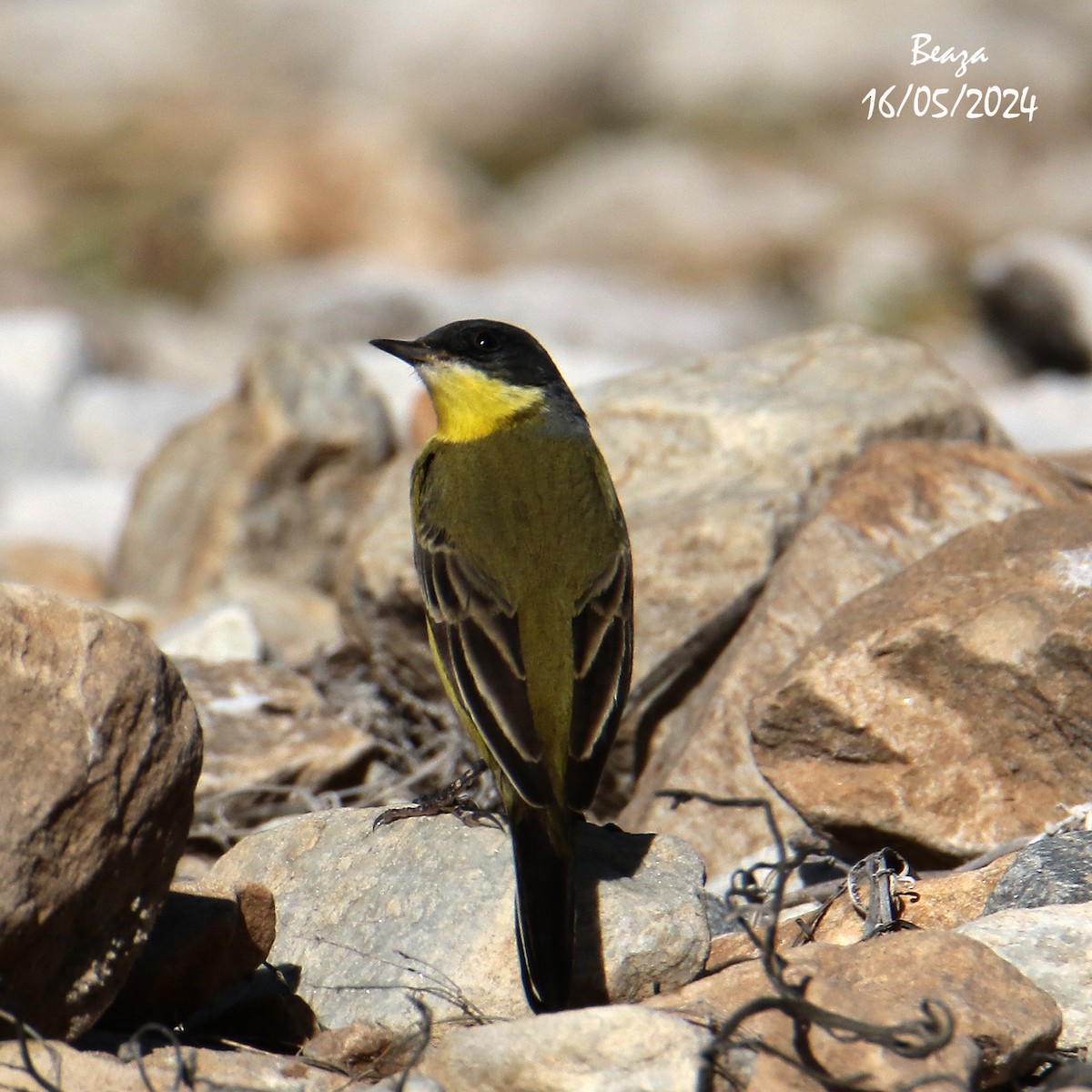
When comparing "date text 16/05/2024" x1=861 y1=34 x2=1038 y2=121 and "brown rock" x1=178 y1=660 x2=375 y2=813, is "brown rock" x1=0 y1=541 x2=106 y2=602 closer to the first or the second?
"brown rock" x1=178 y1=660 x2=375 y2=813

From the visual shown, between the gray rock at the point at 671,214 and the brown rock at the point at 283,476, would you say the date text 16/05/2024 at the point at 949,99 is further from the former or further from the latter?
the brown rock at the point at 283,476

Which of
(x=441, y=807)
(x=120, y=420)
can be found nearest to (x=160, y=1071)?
(x=441, y=807)

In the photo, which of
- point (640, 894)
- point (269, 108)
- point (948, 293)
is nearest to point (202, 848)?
point (640, 894)

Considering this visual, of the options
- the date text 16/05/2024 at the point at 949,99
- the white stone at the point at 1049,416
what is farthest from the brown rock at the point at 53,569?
the date text 16/05/2024 at the point at 949,99

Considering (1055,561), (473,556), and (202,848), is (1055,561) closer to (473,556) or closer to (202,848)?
(473,556)

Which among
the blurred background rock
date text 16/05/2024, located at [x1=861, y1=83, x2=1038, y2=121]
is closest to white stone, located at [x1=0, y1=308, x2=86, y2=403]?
the blurred background rock
